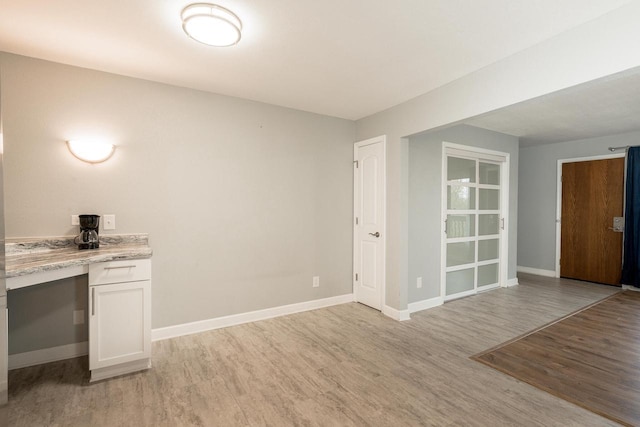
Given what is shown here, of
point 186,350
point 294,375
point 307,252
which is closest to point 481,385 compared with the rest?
point 294,375

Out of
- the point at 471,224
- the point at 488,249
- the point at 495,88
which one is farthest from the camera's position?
the point at 488,249

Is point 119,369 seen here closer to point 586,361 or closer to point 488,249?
point 586,361

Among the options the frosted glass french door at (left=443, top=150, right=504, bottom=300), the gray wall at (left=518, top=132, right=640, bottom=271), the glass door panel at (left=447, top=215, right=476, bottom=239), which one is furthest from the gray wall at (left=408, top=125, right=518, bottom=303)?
the gray wall at (left=518, top=132, right=640, bottom=271)

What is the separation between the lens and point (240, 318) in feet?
11.3

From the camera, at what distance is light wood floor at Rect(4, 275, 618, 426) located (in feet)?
6.34

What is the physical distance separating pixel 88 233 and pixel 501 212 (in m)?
5.57

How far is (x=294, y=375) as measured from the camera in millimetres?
2414

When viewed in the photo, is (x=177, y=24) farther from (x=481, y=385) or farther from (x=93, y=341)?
(x=481, y=385)

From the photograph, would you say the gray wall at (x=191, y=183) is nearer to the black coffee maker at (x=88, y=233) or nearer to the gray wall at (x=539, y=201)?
the black coffee maker at (x=88, y=233)

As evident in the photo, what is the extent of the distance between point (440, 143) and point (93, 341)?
4.28m

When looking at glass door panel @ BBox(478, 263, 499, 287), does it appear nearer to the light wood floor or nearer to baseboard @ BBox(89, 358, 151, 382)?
the light wood floor

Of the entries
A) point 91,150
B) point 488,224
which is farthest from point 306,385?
point 488,224

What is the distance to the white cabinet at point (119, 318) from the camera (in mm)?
2256

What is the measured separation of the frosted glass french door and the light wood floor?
3.75ft
